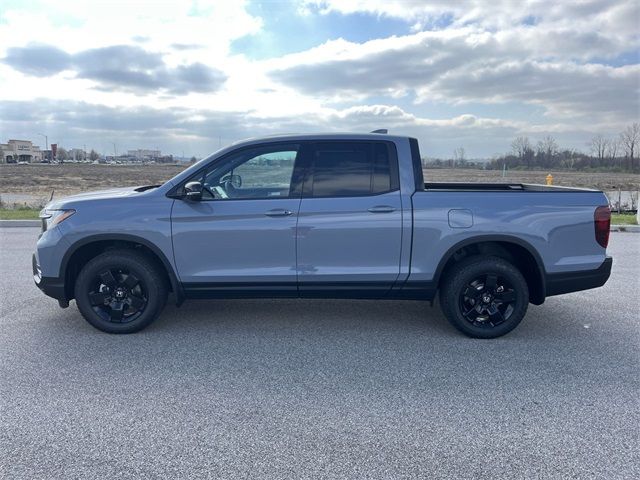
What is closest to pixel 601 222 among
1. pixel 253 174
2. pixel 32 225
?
pixel 253 174

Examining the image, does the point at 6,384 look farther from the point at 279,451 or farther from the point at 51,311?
the point at 279,451

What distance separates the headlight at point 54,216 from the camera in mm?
4562

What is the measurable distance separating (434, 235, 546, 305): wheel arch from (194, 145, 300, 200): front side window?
1679 mm

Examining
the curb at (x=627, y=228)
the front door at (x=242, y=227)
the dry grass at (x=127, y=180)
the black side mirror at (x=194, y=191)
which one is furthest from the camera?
→ the dry grass at (x=127, y=180)

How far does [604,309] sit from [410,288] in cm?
264

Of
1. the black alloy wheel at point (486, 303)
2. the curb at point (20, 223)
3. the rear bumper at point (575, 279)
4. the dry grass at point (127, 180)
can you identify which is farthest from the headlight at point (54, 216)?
the dry grass at point (127, 180)

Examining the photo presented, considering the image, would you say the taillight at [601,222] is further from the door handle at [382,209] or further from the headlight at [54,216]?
the headlight at [54,216]

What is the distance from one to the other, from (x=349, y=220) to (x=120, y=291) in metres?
2.32

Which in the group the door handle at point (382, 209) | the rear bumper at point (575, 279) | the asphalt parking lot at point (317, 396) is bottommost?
the asphalt parking lot at point (317, 396)

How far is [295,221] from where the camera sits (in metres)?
4.46

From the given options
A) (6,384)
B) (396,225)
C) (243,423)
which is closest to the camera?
(243,423)

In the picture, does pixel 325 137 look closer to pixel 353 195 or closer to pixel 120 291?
pixel 353 195

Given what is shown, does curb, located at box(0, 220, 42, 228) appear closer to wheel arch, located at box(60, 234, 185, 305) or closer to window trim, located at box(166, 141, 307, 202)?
wheel arch, located at box(60, 234, 185, 305)

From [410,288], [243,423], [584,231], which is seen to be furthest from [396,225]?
[243,423]
